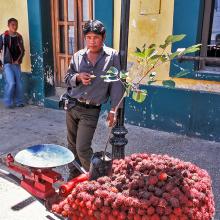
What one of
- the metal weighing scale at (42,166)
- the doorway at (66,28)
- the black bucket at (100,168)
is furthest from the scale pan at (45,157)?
the doorway at (66,28)

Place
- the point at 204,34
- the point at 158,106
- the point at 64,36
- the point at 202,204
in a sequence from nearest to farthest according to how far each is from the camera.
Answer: the point at 202,204
the point at 204,34
the point at 158,106
the point at 64,36

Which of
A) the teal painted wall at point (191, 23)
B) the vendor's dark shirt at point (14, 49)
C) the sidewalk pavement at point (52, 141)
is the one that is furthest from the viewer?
the vendor's dark shirt at point (14, 49)

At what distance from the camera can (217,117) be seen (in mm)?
4672

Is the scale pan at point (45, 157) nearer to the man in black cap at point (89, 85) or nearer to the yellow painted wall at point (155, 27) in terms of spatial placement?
the man in black cap at point (89, 85)

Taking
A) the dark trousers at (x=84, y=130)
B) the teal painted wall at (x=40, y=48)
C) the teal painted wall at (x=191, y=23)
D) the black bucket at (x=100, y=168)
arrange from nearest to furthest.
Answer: the black bucket at (x=100, y=168)
the dark trousers at (x=84, y=130)
the teal painted wall at (x=191, y=23)
the teal painted wall at (x=40, y=48)

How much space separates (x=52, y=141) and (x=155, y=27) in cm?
227

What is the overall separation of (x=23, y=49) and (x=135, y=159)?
5012 millimetres

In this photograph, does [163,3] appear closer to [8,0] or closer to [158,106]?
[158,106]

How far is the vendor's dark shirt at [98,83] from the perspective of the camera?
2908 millimetres

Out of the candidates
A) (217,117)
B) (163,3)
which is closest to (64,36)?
(163,3)

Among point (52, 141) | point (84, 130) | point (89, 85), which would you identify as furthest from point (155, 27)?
point (84, 130)

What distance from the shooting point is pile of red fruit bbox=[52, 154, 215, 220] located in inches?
66.2

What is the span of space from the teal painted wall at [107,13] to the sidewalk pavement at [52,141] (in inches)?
56.6

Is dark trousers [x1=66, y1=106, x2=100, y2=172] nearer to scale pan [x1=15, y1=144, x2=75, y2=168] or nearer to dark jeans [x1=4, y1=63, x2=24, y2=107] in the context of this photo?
scale pan [x1=15, y1=144, x2=75, y2=168]
